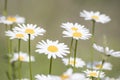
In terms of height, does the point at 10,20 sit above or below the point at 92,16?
above

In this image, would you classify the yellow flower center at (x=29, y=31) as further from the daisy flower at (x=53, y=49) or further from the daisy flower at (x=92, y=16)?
the daisy flower at (x=92, y=16)

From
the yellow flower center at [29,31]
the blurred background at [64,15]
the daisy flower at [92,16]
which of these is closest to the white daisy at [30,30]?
the yellow flower center at [29,31]

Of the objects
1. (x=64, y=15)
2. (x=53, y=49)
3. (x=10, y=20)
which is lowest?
(x=53, y=49)

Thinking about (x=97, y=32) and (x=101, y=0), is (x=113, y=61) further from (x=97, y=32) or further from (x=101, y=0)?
(x=101, y=0)

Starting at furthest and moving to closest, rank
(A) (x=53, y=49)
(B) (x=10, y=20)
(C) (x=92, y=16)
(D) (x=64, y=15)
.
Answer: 1. (D) (x=64, y=15)
2. (B) (x=10, y=20)
3. (C) (x=92, y=16)
4. (A) (x=53, y=49)

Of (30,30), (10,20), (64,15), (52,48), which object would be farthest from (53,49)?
(64,15)

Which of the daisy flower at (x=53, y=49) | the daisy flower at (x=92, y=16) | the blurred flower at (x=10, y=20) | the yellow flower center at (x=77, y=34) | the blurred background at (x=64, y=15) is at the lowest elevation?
the daisy flower at (x=53, y=49)

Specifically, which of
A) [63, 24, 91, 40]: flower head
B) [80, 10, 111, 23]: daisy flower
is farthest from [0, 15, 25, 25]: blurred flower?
[63, 24, 91, 40]: flower head

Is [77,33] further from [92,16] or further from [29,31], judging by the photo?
[92,16]

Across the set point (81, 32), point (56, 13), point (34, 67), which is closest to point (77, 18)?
point (56, 13)

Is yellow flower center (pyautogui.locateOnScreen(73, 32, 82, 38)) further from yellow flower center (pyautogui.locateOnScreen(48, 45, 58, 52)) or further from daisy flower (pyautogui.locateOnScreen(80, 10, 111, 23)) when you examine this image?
daisy flower (pyautogui.locateOnScreen(80, 10, 111, 23))

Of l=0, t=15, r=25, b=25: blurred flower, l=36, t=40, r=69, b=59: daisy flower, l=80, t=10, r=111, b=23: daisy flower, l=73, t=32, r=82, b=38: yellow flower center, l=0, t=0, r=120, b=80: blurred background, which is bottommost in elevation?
l=36, t=40, r=69, b=59: daisy flower

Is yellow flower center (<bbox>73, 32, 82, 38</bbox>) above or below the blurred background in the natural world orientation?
below
